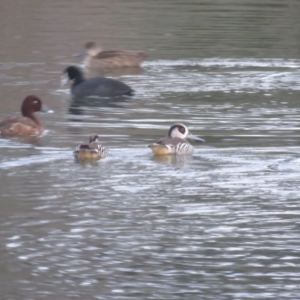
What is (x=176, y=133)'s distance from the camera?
41.8ft

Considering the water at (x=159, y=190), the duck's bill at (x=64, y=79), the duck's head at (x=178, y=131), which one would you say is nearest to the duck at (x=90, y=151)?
the water at (x=159, y=190)

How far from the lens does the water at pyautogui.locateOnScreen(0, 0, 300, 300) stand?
7.73 meters

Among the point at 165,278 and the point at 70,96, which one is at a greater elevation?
the point at 70,96

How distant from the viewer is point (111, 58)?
875 inches

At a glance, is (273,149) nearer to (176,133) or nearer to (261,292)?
(176,133)

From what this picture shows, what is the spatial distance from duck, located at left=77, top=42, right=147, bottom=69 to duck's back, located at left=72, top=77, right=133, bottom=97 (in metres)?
3.46

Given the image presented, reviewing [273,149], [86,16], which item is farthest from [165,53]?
[273,149]

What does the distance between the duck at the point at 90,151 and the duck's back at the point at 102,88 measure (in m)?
5.82

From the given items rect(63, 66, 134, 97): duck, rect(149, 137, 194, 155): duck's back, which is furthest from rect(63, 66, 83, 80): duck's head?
rect(149, 137, 194, 155): duck's back

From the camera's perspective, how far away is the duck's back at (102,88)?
17.8 m

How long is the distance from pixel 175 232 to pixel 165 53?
15.5m

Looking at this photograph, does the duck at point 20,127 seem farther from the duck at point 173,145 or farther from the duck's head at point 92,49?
the duck's head at point 92,49

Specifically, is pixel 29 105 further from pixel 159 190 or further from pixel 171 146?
pixel 159 190

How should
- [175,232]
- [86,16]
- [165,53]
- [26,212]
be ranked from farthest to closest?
[86,16] → [165,53] → [26,212] → [175,232]
